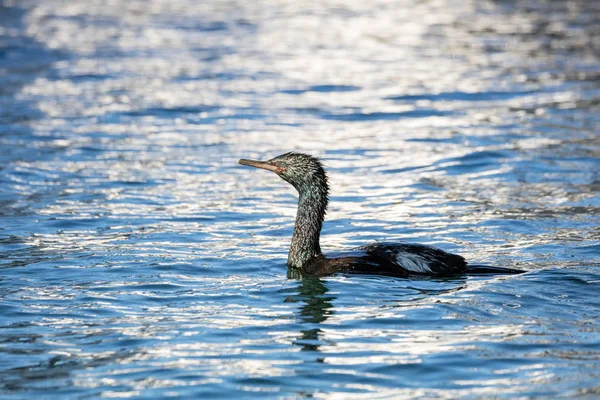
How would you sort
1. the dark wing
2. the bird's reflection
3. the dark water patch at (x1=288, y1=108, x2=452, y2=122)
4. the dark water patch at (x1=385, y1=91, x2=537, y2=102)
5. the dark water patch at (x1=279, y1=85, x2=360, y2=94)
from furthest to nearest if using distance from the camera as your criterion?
the dark water patch at (x1=279, y1=85, x2=360, y2=94) < the dark water patch at (x1=385, y1=91, x2=537, y2=102) < the dark water patch at (x1=288, y1=108, x2=452, y2=122) < the dark wing < the bird's reflection

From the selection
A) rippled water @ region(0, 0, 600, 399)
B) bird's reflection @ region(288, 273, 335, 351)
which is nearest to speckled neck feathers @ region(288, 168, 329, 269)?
rippled water @ region(0, 0, 600, 399)

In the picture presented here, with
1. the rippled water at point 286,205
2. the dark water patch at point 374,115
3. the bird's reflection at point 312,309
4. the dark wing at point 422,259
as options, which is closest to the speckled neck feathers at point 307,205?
the rippled water at point 286,205

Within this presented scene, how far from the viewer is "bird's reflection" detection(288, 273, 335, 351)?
28.8 ft

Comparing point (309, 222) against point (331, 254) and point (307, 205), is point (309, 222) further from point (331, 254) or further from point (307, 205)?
point (331, 254)

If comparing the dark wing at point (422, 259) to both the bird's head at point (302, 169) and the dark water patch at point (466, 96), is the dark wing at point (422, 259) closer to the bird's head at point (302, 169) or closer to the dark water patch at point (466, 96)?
the bird's head at point (302, 169)

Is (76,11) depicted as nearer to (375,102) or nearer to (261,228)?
(375,102)

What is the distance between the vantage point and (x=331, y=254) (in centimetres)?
1100

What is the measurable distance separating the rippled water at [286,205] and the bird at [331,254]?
0.21 metres

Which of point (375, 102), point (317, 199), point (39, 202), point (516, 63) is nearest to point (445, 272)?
point (317, 199)

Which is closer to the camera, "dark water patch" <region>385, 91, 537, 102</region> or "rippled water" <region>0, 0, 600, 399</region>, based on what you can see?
"rippled water" <region>0, 0, 600, 399</region>

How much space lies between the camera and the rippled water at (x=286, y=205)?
8289mm

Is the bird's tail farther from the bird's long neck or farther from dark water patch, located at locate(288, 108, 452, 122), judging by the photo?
dark water patch, located at locate(288, 108, 452, 122)

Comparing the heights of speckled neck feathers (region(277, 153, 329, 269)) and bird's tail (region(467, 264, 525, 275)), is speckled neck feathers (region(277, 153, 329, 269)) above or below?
above

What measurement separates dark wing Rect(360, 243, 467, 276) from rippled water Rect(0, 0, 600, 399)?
0.67ft
